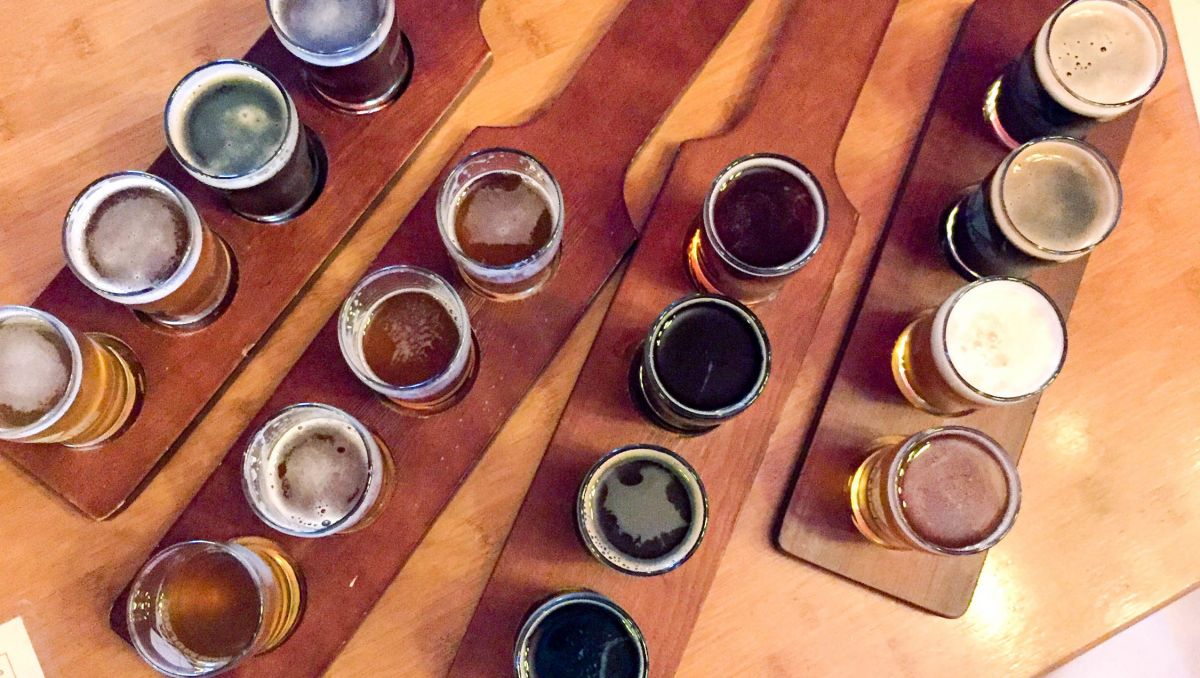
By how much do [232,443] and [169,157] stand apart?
14.3 inches

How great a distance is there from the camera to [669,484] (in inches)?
36.9

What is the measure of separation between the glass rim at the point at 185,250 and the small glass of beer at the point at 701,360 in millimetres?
515

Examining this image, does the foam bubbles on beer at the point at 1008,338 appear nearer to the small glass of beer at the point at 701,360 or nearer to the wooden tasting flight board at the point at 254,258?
the small glass of beer at the point at 701,360

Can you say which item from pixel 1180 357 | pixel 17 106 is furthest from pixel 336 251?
pixel 1180 357

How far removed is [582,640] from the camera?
90 cm

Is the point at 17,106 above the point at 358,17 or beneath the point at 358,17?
beneath

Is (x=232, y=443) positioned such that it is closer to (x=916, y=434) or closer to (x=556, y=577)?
(x=556, y=577)

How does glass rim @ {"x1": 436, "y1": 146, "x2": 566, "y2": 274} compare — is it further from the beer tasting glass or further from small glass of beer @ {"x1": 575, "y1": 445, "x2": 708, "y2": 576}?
the beer tasting glass

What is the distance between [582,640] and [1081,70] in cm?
96

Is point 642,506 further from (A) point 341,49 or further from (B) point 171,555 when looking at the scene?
(A) point 341,49

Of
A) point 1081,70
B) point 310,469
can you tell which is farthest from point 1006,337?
point 310,469

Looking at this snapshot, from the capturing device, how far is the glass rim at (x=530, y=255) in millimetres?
907

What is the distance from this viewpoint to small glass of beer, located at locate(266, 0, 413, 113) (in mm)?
937

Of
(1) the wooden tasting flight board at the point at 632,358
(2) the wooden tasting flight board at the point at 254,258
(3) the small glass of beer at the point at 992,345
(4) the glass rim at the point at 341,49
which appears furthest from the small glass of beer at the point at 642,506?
(4) the glass rim at the point at 341,49
